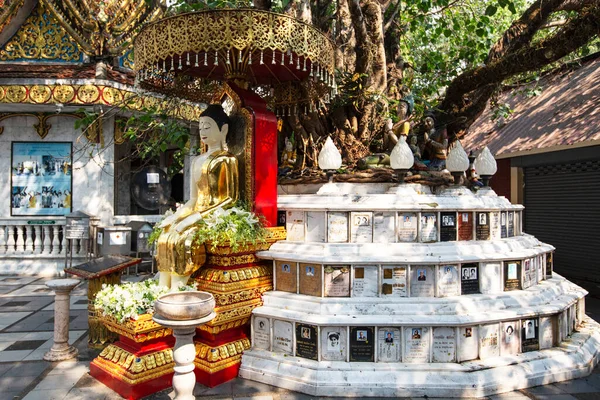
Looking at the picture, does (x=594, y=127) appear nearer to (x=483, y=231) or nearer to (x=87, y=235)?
(x=483, y=231)

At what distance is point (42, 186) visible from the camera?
11.3m

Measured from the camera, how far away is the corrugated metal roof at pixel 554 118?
9039 mm

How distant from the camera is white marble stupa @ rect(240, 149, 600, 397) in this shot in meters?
4.10

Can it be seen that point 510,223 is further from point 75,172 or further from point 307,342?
point 75,172

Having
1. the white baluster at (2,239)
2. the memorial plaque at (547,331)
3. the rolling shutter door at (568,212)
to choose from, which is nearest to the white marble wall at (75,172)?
the white baluster at (2,239)

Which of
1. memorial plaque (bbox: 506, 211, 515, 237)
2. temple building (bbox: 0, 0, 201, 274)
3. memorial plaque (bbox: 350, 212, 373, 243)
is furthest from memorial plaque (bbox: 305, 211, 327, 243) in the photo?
temple building (bbox: 0, 0, 201, 274)

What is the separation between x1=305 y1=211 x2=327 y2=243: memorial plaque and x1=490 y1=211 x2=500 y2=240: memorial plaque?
199cm

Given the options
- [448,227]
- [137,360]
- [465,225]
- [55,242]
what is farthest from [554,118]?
[55,242]

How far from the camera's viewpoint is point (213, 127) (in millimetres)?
4895

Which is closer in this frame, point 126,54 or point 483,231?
point 483,231

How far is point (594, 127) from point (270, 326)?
7881mm

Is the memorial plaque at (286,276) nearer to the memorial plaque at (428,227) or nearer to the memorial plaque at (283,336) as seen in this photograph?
the memorial plaque at (283,336)

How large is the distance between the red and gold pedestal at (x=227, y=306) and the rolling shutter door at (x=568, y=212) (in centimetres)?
869

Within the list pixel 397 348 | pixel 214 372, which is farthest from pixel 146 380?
pixel 397 348
